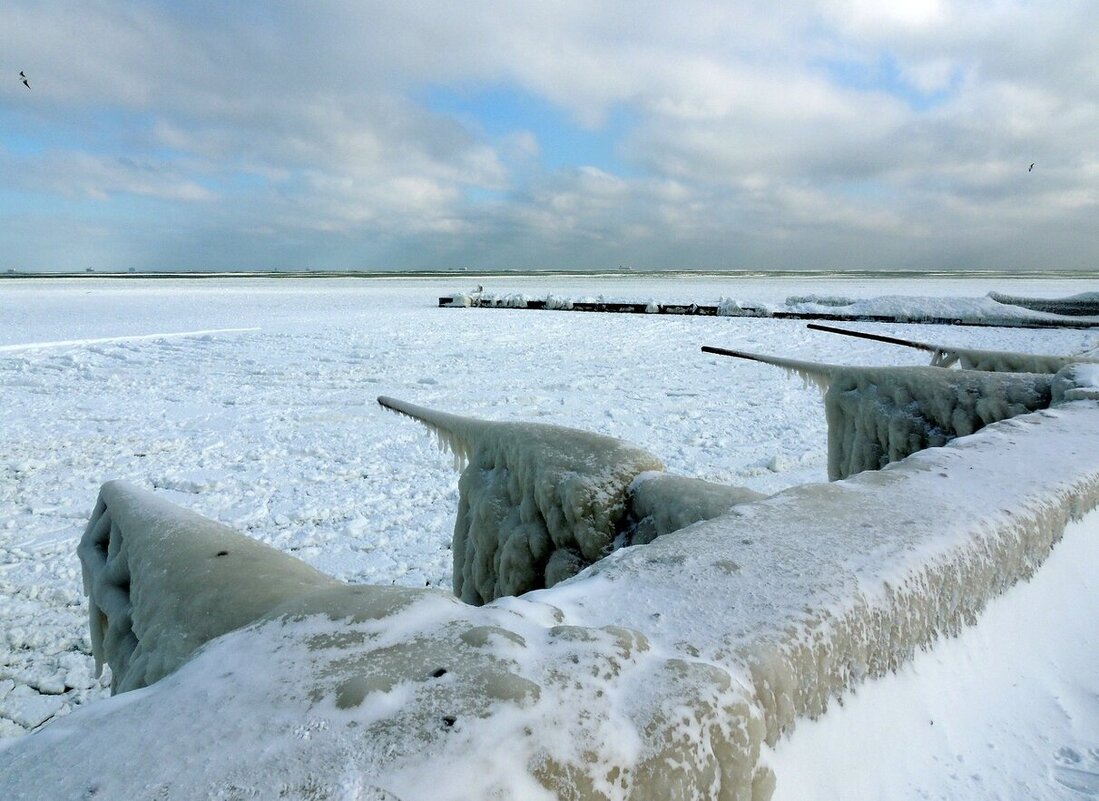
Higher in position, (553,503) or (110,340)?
(553,503)

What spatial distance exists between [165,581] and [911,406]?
10.7ft

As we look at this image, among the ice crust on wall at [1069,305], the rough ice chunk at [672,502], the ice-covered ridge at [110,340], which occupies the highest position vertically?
the rough ice chunk at [672,502]

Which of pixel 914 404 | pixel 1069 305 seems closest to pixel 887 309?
pixel 1069 305

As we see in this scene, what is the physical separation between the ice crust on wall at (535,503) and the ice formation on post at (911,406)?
1660 mm

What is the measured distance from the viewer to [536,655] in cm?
97

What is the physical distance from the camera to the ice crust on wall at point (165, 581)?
1.27m

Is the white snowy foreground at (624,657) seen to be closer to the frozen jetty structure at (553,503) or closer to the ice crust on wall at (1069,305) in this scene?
the frozen jetty structure at (553,503)

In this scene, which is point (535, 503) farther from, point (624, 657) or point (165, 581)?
point (624, 657)

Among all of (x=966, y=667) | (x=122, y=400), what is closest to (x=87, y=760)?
(x=966, y=667)

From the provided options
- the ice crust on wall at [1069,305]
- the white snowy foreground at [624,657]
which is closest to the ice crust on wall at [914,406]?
the white snowy foreground at [624,657]

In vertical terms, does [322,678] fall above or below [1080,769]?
above

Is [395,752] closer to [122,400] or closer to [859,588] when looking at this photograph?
[859,588]

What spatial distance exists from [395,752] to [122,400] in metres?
8.65

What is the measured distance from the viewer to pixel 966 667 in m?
1.37
